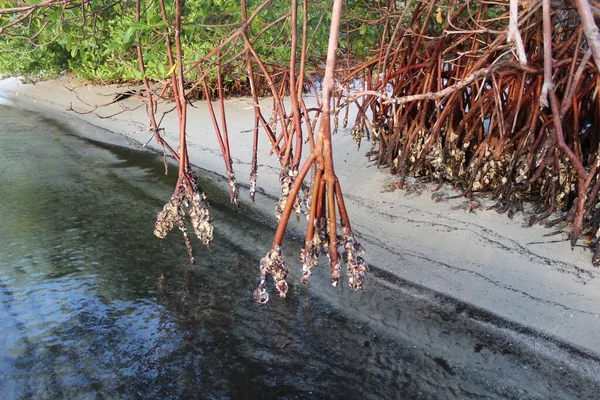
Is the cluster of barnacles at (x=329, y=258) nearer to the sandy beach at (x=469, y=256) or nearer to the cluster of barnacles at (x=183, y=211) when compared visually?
the cluster of barnacles at (x=183, y=211)

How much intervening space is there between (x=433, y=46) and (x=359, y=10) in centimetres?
125

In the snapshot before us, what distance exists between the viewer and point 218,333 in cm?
322

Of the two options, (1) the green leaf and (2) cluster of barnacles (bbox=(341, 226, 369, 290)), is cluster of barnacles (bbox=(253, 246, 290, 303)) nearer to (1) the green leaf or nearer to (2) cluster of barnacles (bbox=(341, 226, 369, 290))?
(2) cluster of barnacles (bbox=(341, 226, 369, 290))

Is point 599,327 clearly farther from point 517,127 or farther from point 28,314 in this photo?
point 28,314

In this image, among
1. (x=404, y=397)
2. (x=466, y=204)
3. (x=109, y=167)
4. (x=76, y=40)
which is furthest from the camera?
(x=109, y=167)

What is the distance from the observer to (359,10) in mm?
5488

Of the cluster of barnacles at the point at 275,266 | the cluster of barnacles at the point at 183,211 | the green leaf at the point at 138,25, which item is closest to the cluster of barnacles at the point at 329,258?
the cluster of barnacles at the point at 275,266

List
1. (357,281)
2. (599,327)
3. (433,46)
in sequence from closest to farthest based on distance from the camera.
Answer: (357,281)
(599,327)
(433,46)

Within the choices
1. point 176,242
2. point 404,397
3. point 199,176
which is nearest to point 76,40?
point 176,242

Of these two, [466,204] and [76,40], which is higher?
[76,40]

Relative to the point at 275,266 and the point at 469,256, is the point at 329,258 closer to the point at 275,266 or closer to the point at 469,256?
the point at 275,266

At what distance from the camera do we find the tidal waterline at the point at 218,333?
9.09ft

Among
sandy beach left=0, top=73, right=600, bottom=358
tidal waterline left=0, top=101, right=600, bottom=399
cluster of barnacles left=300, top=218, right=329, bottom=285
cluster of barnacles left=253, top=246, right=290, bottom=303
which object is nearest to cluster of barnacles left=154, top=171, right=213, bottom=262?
sandy beach left=0, top=73, right=600, bottom=358

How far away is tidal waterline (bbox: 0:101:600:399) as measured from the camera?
9.09 feet
